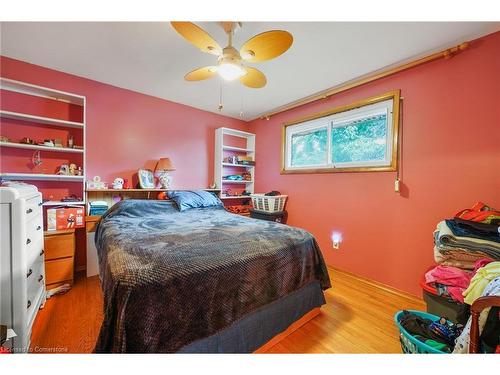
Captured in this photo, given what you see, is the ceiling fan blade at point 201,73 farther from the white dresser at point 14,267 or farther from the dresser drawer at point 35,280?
the dresser drawer at point 35,280

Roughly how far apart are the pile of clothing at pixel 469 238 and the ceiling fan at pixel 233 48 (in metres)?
1.77

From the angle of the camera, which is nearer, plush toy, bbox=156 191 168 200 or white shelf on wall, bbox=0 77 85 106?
white shelf on wall, bbox=0 77 85 106

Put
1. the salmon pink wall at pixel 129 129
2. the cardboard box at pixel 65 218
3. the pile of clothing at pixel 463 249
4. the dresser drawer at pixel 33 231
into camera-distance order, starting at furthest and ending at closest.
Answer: the salmon pink wall at pixel 129 129 → the cardboard box at pixel 65 218 → the dresser drawer at pixel 33 231 → the pile of clothing at pixel 463 249

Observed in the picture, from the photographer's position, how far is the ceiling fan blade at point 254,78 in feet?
5.79

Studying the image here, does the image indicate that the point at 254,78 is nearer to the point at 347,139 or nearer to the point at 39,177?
→ the point at 347,139

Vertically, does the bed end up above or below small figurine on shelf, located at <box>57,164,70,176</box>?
below

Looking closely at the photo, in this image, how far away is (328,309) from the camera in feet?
6.21

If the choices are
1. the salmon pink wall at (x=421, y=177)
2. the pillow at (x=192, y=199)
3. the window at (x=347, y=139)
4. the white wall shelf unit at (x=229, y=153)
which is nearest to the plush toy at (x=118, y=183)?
the pillow at (x=192, y=199)

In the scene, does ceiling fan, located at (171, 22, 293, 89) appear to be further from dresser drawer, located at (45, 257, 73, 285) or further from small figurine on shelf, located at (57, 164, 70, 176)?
dresser drawer, located at (45, 257, 73, 285)

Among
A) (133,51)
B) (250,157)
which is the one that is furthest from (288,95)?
(133,51)

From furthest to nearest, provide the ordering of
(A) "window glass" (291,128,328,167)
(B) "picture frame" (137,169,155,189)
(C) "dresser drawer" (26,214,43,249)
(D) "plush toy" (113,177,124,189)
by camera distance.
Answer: (A) "window glass" (291,128,328,167) < (B) "picture frame" (137,169,155,189) < (D) "plush toy" (113,177,124,189) < (C) "dresser drawer" (26,214,43,249)

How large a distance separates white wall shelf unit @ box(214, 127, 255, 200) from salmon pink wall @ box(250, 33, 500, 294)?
1472 millimetres

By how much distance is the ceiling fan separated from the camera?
1304 mm

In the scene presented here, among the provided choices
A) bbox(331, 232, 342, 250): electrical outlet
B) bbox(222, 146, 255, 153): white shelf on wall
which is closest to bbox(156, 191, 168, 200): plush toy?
bbox(222, 146, 255, 153): white shelf on wall
